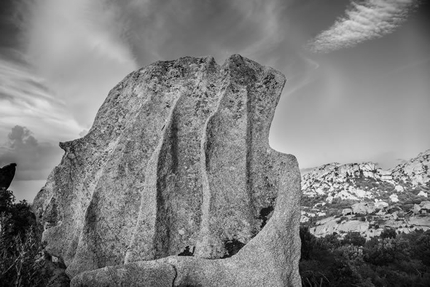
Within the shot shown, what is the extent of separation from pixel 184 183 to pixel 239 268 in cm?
321

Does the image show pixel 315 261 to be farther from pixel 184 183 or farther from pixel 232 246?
pixel 184 183

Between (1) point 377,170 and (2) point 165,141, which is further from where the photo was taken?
(1) point 377,170

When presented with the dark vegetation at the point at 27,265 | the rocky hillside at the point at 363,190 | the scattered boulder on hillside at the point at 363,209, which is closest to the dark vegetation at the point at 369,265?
the dark vegetation at the point at 27,265

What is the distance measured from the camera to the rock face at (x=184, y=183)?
7594mm

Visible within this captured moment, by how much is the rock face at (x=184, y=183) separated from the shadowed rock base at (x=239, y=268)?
0.03 meters

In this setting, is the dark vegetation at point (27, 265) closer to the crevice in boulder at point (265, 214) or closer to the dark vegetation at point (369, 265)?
the crevice in boulder at point (265, 214)

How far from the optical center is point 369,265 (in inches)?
711

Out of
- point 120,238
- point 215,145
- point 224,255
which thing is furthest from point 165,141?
point 224,255

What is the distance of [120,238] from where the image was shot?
29.0 ft

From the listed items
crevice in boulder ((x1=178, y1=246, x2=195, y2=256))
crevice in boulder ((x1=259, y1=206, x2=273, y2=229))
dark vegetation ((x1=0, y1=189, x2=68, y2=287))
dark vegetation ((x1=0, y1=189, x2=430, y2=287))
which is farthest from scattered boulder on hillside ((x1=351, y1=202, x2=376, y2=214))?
dark vegetation ((x1=0, y1=189, x2=68, y2=287))

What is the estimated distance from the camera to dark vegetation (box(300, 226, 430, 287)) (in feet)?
45.7

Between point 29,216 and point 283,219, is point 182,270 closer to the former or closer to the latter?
point 283,219

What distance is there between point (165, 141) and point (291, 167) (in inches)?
170

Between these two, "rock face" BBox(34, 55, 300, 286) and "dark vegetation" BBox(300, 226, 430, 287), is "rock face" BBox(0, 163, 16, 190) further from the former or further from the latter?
"dark vegetation" BBox(300, 226, 430, 287)
